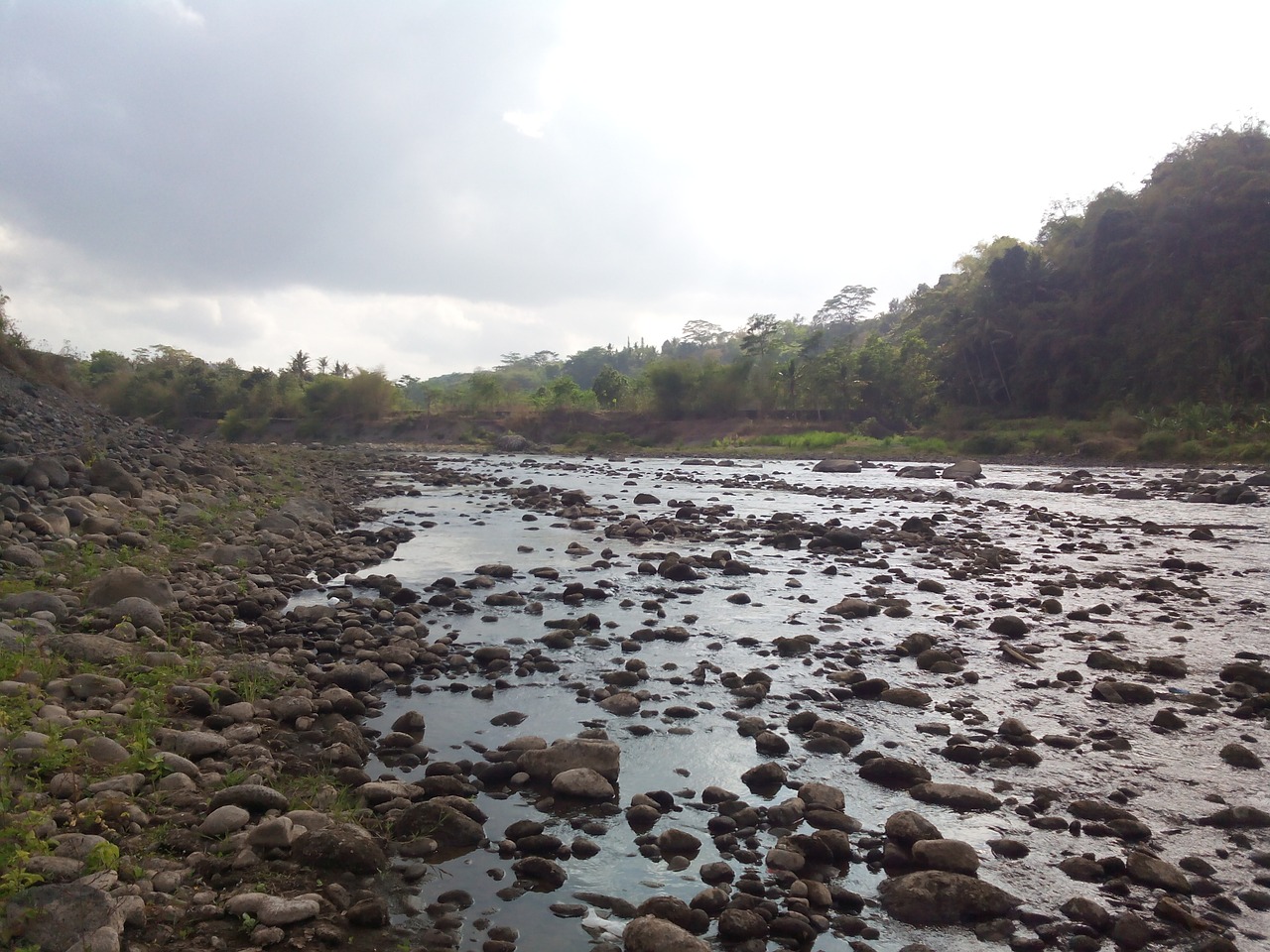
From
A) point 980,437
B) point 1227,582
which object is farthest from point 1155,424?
point 1227,582

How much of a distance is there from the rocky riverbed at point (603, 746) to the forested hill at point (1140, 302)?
43.7 m

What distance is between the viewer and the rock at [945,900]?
181 inches

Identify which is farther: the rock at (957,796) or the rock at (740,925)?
the rock at (957,796)

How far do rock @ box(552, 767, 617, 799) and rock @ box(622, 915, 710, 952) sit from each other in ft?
5.62

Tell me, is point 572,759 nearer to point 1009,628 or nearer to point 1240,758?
point 1240,758

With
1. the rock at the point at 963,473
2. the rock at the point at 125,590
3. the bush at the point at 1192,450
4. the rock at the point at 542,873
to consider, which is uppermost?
the bush at the point at 1192,450

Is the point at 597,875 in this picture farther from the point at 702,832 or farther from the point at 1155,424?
the point at 1155,424

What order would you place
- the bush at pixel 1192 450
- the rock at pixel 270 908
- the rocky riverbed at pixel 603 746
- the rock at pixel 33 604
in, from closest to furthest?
1. the rock at pixel 270 908
2. the rocky riverbed at pixel 603 746
3. the rock at pixel 33 604
4. the bush at pixel 1192 450

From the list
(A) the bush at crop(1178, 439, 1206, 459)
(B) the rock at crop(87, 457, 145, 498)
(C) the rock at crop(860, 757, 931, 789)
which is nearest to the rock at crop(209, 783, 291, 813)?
(C) the rock at crop(860, 757, 931, 789)

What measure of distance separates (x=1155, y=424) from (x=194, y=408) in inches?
3502

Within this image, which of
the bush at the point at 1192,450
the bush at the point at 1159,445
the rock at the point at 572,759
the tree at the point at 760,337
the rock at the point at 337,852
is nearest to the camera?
the rock at the point at 337,852

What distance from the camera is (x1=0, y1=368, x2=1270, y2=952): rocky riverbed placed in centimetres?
443

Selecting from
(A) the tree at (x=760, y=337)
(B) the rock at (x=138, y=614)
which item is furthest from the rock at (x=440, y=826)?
(A) the tree at (x=760, y=337)

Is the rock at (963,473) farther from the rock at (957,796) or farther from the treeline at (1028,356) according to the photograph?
the rock at (957,796)
